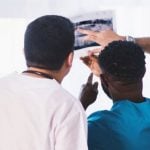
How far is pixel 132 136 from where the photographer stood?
3.95 ft

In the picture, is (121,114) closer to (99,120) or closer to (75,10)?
(99,120)

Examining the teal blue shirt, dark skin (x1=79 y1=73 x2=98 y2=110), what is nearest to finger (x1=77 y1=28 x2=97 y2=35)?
dark skin (x1=79 y1=73 x2=98 y2=110)

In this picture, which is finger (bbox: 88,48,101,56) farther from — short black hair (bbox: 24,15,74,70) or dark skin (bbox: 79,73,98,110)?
short black hair (bbox: 24,15,74,70)

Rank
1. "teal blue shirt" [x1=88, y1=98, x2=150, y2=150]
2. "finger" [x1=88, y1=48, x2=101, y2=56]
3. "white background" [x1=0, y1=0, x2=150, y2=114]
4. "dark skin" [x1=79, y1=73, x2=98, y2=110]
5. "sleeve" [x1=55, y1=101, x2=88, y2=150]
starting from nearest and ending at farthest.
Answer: "sleeve" [x1=55, y1=101, x2=88, y2=150] < "teal blue shirt" [x1=88, y1=98, x2=150, y2=150] < "dark skin" [x1=79, y1=73, x2=98, y2=110] < "finger" [x1=88, y1=48, x2=101, y2=56] < "white background" [x1=0, y1=0, x2=150, y2=114]

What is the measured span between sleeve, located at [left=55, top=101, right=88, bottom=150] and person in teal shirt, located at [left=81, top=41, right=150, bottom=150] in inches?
3.8

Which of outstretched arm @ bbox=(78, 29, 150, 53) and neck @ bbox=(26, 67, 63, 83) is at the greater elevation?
neck @ bbox=(26, 67, 63, 83)

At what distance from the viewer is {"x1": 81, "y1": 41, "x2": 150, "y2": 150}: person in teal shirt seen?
3.95 ft

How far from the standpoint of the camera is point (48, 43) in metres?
1.17

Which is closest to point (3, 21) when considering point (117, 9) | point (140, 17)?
point (117, 9)

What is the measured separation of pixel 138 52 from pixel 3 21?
3.84 feet

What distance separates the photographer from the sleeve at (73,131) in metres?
1.10

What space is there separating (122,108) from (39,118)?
0.30 meters

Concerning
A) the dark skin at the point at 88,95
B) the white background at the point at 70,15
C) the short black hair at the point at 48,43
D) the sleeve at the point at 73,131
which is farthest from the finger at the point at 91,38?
the sleeve at the point at 73,131

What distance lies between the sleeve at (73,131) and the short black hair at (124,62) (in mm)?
→ 200
